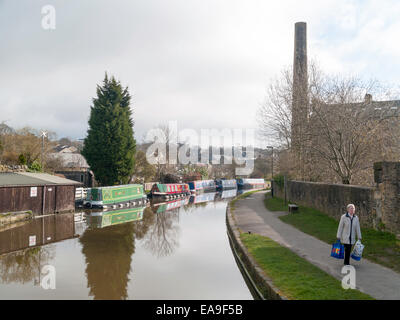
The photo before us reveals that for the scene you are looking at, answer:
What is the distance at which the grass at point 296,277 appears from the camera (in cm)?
534

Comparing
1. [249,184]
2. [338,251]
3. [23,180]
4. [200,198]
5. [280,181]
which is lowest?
[200,198]

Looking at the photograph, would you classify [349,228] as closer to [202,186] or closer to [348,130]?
[348,130]

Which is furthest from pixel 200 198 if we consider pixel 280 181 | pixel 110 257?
pixel 110 257

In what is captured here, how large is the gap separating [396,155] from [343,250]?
908 centimetres

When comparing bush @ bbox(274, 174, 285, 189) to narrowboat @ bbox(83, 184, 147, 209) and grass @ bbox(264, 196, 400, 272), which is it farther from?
grass @ bbox(264, 196, 400, 272)

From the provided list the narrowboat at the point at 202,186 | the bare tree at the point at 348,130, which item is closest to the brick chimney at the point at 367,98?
the bare tree at the point at 348,130

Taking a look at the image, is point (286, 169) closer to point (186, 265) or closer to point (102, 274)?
point (186, 265)

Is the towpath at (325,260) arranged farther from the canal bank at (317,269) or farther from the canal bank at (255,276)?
the canal bank at (255,276)

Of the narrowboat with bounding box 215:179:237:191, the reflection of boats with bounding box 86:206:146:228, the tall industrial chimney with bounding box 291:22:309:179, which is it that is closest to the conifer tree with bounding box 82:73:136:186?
the reflection of boats with bounding box 86:206:146:228

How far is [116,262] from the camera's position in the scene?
9078 mm

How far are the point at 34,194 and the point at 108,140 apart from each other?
38.8ft

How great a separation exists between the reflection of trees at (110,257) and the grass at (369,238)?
224 inches

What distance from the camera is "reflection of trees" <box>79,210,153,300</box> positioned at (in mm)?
7008
